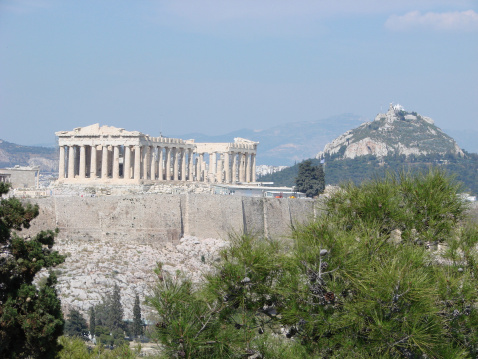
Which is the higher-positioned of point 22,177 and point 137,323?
point 22,177

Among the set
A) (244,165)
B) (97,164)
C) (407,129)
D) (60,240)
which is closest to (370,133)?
(407,129)

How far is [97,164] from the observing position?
49375 millimetres

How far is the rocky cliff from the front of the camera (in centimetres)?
12688

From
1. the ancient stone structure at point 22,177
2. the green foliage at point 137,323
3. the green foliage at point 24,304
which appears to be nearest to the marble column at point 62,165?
the ancient stone structure at point 22,177

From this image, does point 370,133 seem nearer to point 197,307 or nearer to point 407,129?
point 407,129

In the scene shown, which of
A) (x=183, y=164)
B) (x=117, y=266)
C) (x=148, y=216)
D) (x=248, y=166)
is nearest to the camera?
(x=117, y=266)

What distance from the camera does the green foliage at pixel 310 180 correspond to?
57.5 m

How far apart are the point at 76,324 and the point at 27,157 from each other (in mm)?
143366

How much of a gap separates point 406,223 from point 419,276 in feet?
8.24

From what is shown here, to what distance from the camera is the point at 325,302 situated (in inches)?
496

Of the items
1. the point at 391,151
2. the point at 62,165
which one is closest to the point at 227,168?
the point at 62,165

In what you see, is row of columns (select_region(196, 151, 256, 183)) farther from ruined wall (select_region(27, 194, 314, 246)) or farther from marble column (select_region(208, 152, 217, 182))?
ruined wall (select_region(27, 194, 314, 246))

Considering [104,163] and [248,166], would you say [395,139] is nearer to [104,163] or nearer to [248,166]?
[248,166]

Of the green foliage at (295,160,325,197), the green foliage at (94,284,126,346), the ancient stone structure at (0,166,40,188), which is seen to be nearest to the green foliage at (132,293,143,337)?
the green foliage at (94,284,126,346)
